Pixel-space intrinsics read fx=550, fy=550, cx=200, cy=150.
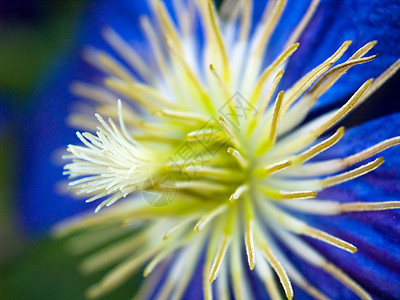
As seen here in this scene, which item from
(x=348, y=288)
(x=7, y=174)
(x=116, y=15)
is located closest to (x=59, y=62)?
(x=116, y=15)

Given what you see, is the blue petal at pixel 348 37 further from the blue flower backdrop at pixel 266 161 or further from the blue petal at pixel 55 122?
the blue petal at pixel 55 122

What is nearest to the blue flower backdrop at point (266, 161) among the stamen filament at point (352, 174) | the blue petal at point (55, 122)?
the stamen filament at point (352, 174)

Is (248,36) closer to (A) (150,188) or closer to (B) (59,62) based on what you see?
(A) (150,188)

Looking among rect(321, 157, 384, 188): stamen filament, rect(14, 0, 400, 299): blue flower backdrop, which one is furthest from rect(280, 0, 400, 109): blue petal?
rect(321, 157, 384, 188): stamen filament

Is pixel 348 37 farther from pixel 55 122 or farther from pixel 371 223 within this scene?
pixel 55 122

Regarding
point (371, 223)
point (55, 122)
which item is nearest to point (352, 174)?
point (371, 223)

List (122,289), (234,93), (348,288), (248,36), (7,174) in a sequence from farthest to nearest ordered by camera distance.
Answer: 1. (7,174)
2. (122,289)
3. (248,36)
4. (234,93)
5. (348,288)
